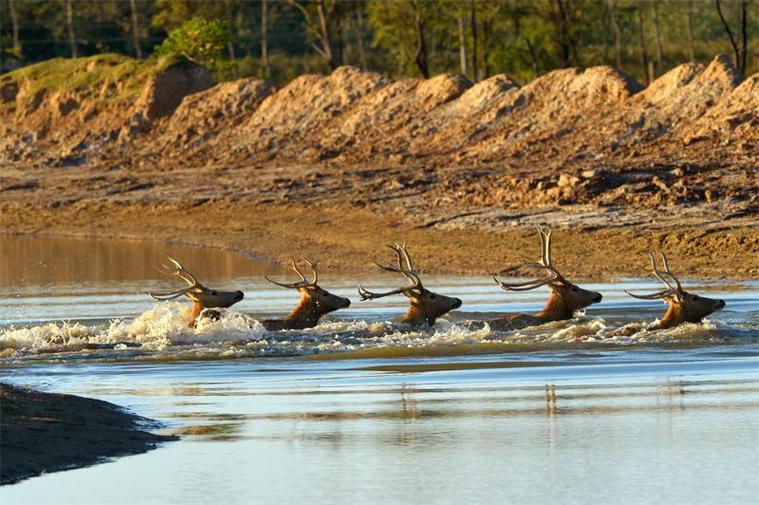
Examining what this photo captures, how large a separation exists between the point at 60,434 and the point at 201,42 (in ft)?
157

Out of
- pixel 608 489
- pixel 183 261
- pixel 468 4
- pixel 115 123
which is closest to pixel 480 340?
pixel 608 489

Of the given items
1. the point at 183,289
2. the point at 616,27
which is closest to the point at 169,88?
the point at 616,27

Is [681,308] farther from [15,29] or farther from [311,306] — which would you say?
[15,29]

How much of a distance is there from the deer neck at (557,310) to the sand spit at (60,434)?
690 centimetres

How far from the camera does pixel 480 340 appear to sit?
1705cm

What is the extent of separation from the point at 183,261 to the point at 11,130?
23.6 metres

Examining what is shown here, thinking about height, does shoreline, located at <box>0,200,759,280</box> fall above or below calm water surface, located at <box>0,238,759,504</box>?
above

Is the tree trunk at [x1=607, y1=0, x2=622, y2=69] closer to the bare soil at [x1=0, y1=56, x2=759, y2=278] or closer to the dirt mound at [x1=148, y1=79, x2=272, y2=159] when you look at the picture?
the bare soil at [x1=0, y1=56, x2=759, y2=278]

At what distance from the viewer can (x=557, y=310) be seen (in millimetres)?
18297

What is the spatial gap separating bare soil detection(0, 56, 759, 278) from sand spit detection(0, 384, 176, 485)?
13.0 meters

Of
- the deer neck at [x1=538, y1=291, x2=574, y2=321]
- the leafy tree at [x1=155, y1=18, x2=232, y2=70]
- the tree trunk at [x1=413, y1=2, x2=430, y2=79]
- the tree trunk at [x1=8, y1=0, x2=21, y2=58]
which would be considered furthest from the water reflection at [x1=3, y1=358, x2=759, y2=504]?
the tree trunk at [x1=8, y1=0, x2=21, y2=58]

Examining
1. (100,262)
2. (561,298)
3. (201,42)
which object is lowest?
(561,298)

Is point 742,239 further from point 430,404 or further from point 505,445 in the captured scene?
point 505,445

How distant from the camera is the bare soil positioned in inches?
1048
